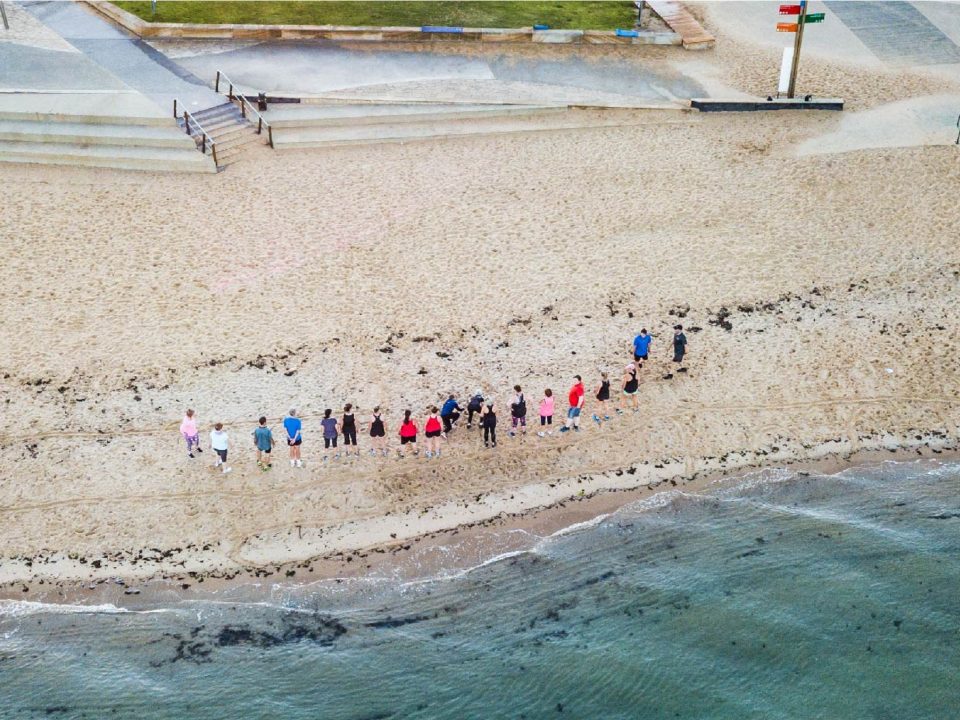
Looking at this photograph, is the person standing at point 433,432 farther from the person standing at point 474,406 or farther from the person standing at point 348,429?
the person standing at point 348,429

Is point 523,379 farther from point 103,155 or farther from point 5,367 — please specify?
point 103,155

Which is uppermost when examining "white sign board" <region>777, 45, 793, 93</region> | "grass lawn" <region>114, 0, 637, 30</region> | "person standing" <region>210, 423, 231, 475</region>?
"grass lawn" <region>114, 0, 637, 30</region>

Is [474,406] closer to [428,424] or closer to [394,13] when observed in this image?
[428,424]

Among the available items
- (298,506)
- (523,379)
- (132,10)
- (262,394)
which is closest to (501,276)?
(523,379)

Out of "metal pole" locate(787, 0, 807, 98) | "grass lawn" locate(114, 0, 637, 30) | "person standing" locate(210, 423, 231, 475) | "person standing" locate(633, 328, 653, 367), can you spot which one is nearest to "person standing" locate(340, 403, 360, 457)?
"person standing" locate(210, 423, 231, 475)

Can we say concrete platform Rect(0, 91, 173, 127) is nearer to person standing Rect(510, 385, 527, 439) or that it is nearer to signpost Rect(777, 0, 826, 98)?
person standing Rect(510, 385, 527, 439)
